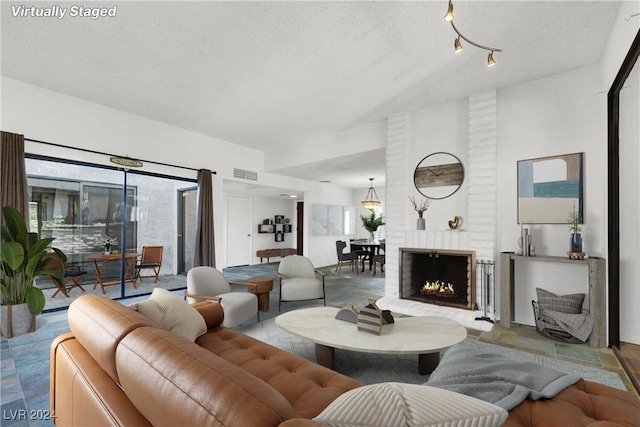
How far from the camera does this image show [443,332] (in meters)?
2.39

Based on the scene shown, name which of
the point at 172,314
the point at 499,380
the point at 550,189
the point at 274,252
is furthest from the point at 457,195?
the point at 274,252

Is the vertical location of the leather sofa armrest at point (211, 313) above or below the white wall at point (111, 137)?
below

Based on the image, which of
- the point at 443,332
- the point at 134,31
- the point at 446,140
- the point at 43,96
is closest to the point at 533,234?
the point at 446,140

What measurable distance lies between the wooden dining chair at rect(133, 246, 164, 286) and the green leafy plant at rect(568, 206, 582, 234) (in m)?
6.08

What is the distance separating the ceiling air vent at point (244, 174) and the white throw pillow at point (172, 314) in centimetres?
444

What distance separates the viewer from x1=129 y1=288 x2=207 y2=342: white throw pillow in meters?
1.87

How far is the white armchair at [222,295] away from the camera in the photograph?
3201 mm

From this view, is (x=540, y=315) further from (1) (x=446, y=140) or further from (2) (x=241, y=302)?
(2) (x=241, y=302)

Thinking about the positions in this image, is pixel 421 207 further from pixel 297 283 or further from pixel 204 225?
pixel 204 225

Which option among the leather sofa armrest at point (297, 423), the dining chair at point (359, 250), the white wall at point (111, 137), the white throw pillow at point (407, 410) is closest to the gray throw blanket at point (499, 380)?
the white throw pillow at point (407, 410)

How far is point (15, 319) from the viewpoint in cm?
326

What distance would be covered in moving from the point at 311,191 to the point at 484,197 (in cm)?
502

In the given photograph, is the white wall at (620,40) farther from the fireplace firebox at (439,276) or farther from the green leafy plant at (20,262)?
the green leafy plant at (20,262)

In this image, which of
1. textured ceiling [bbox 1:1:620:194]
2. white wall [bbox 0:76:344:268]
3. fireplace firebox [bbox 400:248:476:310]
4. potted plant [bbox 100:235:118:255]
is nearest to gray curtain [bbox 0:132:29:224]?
white wall [bbox 0:76:344:268]
